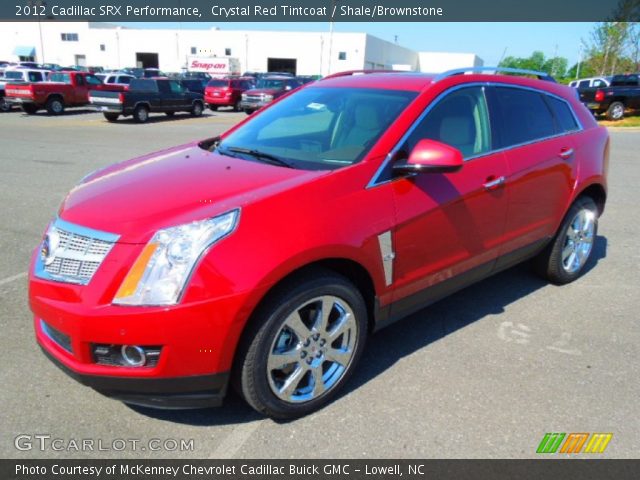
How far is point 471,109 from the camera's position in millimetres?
3584

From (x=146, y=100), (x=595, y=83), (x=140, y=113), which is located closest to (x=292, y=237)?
(x=140, y=113)

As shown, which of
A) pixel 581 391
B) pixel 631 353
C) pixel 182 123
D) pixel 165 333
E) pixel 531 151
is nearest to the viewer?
pixel 165 333

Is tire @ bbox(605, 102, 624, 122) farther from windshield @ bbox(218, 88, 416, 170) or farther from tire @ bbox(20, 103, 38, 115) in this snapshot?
tire @ bbox(20, 103, 38, 115)

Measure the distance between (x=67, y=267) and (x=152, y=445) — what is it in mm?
977

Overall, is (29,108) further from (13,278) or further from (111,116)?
(13,278)

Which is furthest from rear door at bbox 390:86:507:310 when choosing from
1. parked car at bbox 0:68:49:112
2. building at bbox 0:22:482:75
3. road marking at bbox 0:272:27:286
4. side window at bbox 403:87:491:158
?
building at bbox 0:22:482:75

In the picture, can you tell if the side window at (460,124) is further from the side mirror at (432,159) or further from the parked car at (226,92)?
the parked car at (226,92)

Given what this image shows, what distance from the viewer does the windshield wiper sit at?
3095mm

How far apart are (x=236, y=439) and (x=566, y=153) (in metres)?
3.38

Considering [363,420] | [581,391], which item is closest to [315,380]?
[363,420]

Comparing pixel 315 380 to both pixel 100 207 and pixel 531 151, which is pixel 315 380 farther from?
pixel 531 151

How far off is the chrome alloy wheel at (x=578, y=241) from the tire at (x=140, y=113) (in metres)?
19.3

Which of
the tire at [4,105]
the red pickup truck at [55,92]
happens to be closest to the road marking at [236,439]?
the red pickup truck at [55,92]

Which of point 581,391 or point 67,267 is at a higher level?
point 67,267
